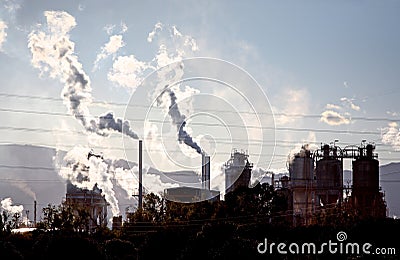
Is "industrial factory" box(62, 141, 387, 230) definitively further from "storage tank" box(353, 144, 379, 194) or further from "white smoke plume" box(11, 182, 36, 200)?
"white smoke plume" box(11, 182, 36, 200)

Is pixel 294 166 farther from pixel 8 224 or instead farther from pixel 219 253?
pixel 219 253

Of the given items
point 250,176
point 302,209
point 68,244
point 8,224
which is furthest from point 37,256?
point 250,176

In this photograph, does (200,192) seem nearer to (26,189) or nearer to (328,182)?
(328,182)

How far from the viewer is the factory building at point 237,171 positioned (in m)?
69.5

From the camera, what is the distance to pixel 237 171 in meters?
70.7

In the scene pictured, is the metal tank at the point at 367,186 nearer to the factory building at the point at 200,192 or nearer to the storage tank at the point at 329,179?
the storage tank at the point at 329,179

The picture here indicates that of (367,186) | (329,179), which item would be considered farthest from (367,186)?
(329,179)

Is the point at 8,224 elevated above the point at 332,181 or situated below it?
below

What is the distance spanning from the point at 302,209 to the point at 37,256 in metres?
41.1

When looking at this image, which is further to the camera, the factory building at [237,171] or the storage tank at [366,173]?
the factory building at [237,171]

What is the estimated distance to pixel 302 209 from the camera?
197 feet

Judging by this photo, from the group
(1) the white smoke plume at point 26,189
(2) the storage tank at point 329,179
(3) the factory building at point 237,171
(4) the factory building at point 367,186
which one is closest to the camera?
(4) the factory building at point 367,186

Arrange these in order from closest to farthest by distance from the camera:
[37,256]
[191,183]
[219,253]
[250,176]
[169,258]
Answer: [219,253] < [37,256] < [169,258] < [191,183] < [250,176]

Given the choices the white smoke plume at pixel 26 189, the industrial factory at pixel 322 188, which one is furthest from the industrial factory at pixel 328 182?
the white smoke plume at pixel 26 189
